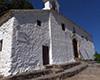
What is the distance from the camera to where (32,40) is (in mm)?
12445

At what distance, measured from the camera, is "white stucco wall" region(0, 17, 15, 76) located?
35.5 ft

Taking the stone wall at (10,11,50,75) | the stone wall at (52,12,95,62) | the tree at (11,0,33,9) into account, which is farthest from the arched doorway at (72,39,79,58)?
the tree at (11,0,33,9)

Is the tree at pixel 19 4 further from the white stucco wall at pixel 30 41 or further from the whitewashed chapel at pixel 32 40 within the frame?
the white stucco wall at pixel 30 41

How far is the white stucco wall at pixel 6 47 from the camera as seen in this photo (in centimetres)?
1081

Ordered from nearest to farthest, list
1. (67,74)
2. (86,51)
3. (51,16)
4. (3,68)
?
(67,74)
(3,68)
(51,16)
(86,51)

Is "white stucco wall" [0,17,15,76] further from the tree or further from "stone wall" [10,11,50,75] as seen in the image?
the tree

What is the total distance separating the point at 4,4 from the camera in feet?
73.2

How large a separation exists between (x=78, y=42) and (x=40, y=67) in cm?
A: 835

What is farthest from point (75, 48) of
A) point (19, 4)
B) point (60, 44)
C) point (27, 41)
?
point (19, 4)

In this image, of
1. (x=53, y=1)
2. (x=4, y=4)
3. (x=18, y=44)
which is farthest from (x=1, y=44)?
(x=4, y=4)

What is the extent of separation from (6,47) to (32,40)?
2276 millimetres

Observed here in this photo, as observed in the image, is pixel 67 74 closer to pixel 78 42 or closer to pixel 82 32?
pixel 78 42

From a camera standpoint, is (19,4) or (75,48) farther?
(19,4)

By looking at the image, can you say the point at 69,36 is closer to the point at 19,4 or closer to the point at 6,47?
the point at 6,47
